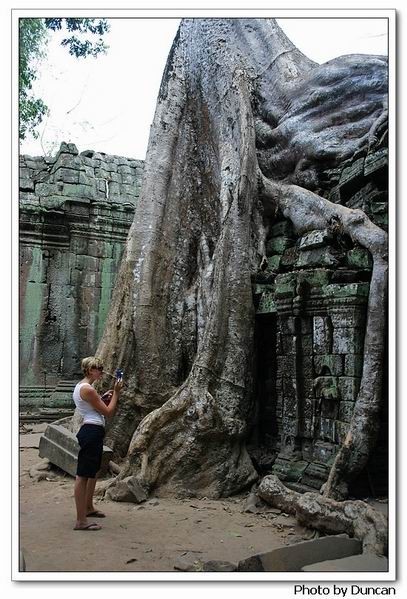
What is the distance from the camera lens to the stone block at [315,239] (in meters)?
4.44

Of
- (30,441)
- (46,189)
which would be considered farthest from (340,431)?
(46,189)

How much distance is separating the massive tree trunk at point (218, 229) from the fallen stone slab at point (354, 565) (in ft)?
2.93

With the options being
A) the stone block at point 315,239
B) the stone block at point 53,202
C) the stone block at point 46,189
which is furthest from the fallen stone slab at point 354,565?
the stone block at point 46,189

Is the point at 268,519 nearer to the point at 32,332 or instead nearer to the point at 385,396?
the point at 385,396

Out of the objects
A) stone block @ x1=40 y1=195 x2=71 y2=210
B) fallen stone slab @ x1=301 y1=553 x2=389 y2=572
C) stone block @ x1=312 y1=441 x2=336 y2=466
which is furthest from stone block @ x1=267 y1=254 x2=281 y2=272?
stone block @ x1=40 y1=195 x2=71 y2=210

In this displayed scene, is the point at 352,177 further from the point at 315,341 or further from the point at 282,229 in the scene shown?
the point at 315,341

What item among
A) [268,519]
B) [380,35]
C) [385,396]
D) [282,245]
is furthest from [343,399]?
[380,35]

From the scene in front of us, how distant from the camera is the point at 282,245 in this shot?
5.07 m

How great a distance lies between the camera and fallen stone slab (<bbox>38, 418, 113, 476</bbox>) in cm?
487

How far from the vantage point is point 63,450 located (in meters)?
5.03

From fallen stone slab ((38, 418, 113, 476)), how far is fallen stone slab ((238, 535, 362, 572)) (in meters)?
2.35

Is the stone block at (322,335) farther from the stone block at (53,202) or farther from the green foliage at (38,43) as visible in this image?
the stone block at (53,202)

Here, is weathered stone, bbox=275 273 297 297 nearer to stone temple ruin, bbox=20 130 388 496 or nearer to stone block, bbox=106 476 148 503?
stone temple ruin, bbox=20 130 388 496

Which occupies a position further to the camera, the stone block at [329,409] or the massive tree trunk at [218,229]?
the massive tree trunk at [218,229]
